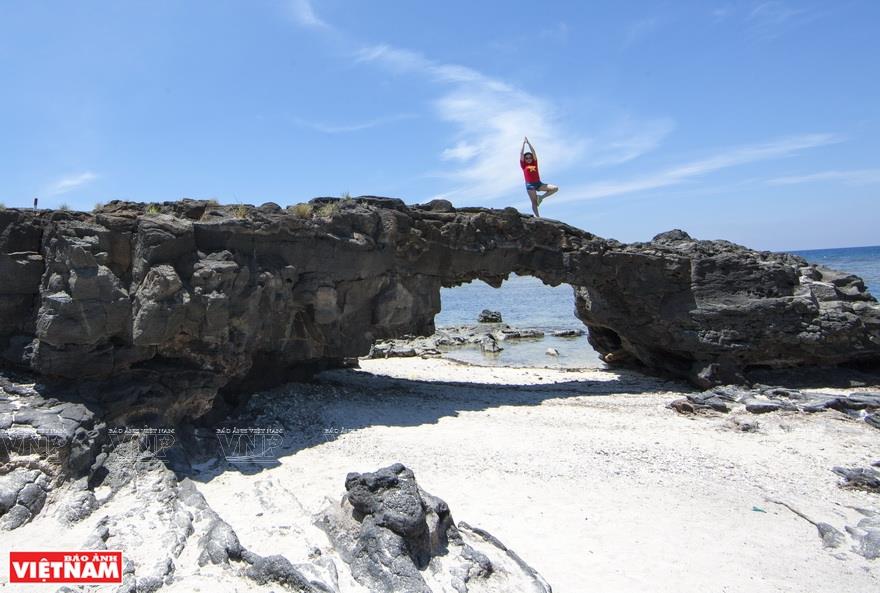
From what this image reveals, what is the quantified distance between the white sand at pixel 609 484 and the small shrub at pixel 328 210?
15.0 ft

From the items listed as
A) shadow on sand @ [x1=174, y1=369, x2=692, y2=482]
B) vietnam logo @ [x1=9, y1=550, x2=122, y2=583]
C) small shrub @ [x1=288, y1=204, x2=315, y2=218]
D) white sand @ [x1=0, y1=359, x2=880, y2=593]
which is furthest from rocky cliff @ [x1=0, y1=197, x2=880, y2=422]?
vietnam logo @ [x1=9, y1=550, x2=122, y2=583]

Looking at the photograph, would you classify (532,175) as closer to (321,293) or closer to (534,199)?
(534,199)

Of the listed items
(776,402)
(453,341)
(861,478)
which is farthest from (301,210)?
(453,341)

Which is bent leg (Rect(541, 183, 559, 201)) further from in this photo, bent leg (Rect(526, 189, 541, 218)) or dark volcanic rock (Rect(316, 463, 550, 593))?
dark volcanic rock (Rect(316, 463, 550, 593))

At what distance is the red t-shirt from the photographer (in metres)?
16.7

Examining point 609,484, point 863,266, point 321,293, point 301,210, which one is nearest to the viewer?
point 609,484

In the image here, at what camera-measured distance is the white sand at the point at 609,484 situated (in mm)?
7164

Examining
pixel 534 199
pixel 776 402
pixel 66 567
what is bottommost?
pixel 66 567

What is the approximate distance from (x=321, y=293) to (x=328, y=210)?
2.01 meters

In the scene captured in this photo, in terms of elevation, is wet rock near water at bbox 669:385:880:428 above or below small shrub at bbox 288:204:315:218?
below

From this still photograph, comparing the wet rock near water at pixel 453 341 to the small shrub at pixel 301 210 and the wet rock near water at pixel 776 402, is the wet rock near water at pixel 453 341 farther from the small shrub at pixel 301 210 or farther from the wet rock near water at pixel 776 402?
the wet rock near water at pixel 776 402

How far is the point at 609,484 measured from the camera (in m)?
9.49

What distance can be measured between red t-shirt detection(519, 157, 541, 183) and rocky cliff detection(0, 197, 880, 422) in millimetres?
1519

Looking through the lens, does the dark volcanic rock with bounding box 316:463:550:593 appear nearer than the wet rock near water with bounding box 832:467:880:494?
Yes
